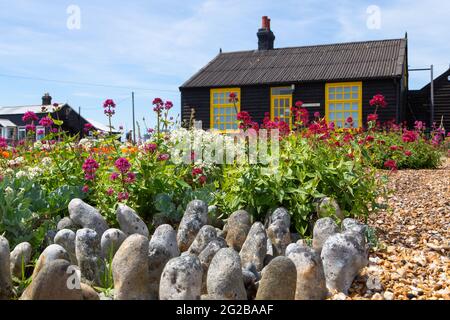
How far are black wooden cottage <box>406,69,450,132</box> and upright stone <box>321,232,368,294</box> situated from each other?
56.6 feet

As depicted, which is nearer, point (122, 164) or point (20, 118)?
point (122, 164)

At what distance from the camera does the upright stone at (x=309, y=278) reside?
8.86 ft

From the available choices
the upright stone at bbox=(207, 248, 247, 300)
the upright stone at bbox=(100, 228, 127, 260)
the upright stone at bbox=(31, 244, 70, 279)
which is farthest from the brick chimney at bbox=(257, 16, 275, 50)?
the upright stone at bbox=(207, 248, 247, 300)

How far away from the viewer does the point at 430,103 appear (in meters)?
18.9

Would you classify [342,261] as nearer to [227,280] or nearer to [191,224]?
[227,280]

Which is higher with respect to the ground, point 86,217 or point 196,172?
point 196,172

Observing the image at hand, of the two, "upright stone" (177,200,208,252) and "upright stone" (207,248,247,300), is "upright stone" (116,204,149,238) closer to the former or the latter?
"upright stone" (177,200,208,252)

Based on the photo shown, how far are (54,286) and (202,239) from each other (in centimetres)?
117

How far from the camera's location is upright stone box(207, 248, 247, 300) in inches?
102

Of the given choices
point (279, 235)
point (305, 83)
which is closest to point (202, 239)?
point (279, 235)

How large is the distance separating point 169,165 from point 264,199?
3.29 feet

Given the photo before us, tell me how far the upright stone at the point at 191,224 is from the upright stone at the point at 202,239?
27 centimetres
